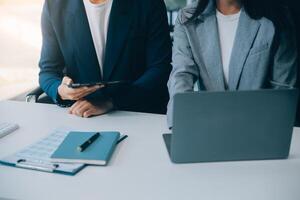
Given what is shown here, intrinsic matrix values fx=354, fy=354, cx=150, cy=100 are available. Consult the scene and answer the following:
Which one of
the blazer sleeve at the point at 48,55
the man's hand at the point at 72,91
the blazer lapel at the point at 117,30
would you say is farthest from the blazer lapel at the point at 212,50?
the blazer sleeve at the point at 48,55

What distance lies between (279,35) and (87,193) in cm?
100

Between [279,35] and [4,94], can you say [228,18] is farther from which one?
[4,94]

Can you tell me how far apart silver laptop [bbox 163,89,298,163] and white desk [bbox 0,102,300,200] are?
0.12ft

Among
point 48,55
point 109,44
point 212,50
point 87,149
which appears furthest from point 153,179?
point 48,55

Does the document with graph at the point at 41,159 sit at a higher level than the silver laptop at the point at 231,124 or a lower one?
lower

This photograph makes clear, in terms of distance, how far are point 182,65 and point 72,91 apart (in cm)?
A: 46

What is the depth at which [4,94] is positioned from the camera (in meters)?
2.47

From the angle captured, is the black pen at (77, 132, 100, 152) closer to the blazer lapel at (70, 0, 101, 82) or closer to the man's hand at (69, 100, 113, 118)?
the man's hand at (69, 100, 113, 118)

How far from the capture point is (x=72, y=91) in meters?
1.43

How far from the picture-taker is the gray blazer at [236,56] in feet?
4.67

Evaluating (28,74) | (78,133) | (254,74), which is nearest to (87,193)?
(78,133)

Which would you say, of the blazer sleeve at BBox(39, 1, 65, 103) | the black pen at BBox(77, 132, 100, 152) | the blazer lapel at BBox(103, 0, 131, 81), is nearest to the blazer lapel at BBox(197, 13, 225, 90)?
the blazer lapel at BBox(103, 0, 131, 81)

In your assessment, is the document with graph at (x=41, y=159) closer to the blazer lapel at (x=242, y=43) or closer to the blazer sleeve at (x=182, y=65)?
the blazer sleeve at (x=182, y=65)

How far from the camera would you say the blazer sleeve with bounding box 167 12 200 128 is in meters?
1.39
